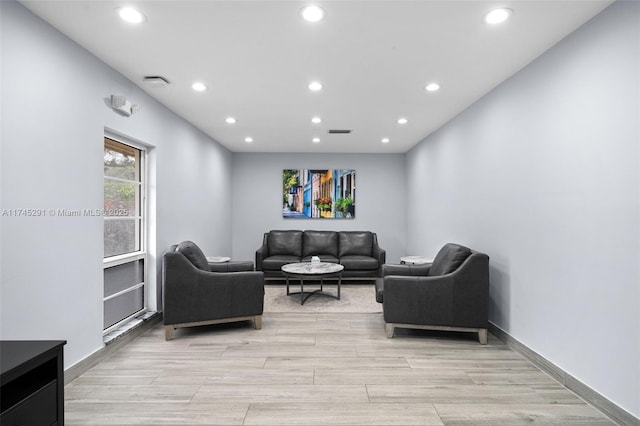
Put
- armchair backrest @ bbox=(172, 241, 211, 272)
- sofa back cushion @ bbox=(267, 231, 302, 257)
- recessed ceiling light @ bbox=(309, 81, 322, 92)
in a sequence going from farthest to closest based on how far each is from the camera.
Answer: sofa back cushion @ bbox=(267, 231, 302, 257), armchair backrest @ bbox=(172, 241, 211, 272), recessed ceiling light @ bbox=(309, 81, 322, 92)

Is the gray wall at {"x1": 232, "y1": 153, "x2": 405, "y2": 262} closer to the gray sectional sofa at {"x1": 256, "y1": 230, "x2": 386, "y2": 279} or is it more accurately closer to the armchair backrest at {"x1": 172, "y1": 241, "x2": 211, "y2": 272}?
the gray sectional sofa at {"x1": 256, "y1": 230, "x2": 386, "y2": 279}

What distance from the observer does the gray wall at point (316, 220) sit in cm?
723

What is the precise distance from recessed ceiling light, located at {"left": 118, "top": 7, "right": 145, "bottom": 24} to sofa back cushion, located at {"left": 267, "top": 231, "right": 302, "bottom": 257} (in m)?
4.82

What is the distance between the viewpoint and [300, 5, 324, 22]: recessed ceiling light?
7.15 feet

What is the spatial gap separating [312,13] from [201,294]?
9.12 feet

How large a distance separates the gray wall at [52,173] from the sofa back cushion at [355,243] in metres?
4.20

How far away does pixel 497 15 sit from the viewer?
7.41ft

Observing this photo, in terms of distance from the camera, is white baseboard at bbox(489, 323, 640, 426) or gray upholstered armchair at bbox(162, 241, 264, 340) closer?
white baseboard at bbox(489, 323, 640, 426)

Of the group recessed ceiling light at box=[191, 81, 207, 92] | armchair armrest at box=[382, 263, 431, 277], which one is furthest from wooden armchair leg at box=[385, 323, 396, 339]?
recessed ceiling light at box=[191, 81, 207, 92]

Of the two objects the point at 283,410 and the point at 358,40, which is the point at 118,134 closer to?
the point at 358,40

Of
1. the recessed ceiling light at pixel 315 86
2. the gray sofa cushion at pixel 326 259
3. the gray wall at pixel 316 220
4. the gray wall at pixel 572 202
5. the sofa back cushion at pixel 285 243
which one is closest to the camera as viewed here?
the gray wall at pixel 572 202

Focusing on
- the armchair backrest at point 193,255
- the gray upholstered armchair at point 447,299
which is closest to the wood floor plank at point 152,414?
the armchair backrest at point 193,255

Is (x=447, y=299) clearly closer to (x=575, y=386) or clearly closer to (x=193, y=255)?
(x=575, y=386)

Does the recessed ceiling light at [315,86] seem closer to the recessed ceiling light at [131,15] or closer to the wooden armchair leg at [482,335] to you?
the recessed ceiling light at [131,15]
